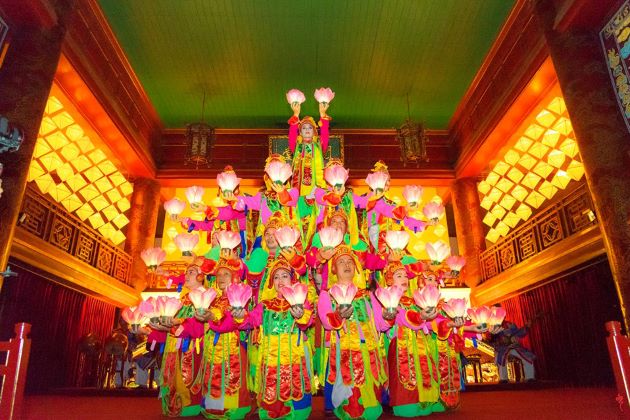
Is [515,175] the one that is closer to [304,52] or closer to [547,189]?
[547,189]

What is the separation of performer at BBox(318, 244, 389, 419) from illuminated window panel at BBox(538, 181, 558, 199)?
19.0 ft

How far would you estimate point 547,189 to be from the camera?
7.77 metres

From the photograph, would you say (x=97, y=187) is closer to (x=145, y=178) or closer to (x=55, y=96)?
(x=145, y=178)

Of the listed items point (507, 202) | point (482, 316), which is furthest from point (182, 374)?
point (507, 202)

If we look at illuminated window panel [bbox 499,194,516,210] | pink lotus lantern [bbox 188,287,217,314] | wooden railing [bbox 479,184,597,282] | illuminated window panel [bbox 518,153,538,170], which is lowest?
pink lotus lantern [bbox 188,287,217,314]

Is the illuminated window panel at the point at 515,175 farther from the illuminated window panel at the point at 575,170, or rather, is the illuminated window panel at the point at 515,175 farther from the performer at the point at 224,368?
the performer at the point at 224,368

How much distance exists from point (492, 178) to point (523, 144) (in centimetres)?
116

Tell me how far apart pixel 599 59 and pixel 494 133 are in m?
2.71

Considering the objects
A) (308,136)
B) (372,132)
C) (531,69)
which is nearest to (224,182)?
(308,136)

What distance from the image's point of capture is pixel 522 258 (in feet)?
25.2

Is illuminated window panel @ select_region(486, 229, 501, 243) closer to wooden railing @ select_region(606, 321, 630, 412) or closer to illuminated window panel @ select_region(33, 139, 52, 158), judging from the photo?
wooden railing @ select_region(606, 321, 630, 412)

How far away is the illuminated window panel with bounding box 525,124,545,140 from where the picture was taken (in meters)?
7.82

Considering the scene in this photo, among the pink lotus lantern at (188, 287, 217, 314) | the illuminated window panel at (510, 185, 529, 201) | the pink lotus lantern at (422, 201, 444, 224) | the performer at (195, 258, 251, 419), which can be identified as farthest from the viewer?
the illuminated window panel at (510, 185, 529, 201)

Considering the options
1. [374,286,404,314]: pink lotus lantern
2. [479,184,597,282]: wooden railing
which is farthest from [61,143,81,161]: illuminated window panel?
[479,184,597,282]: wooden railing
